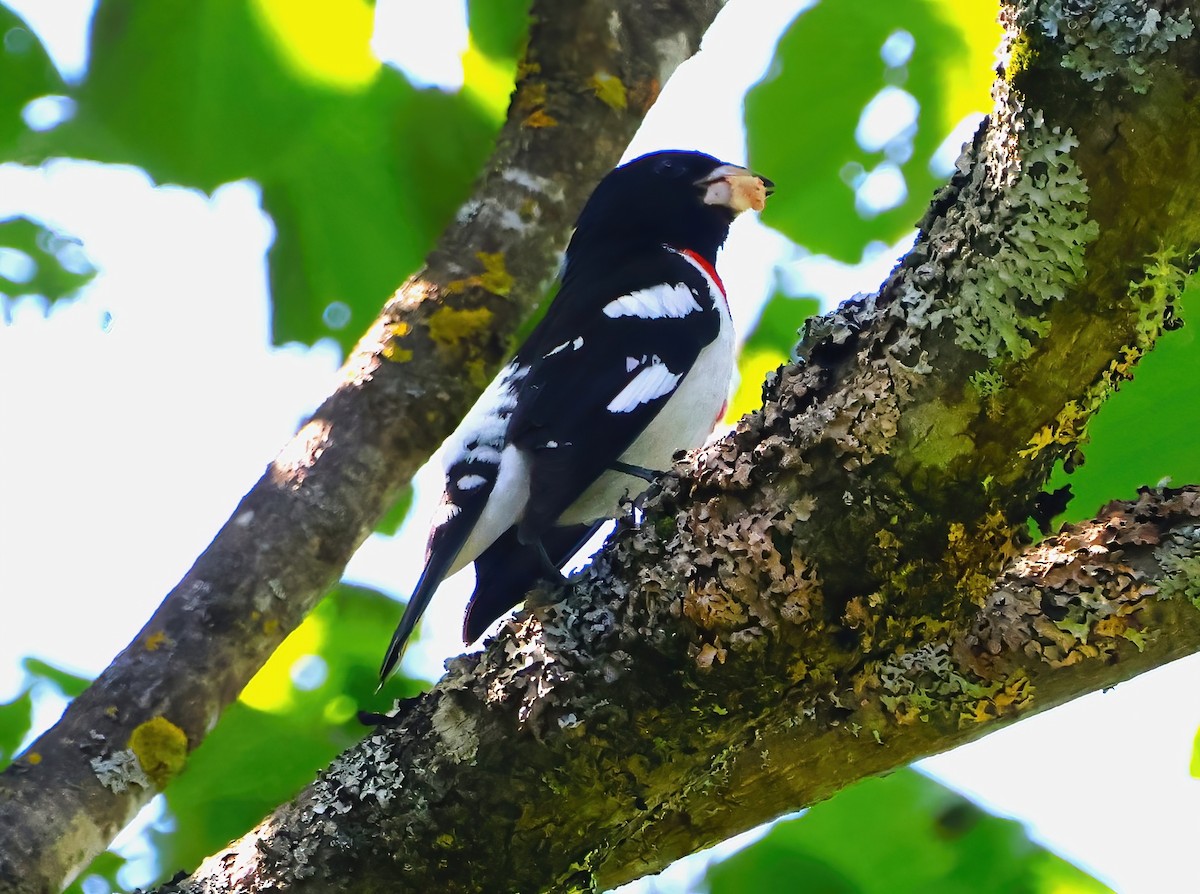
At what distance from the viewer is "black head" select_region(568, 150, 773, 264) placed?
3754 millimetres

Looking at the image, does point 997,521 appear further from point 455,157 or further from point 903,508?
point 455,157

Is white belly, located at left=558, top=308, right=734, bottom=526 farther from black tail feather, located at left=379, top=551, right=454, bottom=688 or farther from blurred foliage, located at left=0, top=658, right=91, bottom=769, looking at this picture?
blurred foliage, located at left=0, top=658, right=91, bottom=769

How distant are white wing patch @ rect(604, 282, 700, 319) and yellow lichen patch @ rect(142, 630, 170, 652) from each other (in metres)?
1.42

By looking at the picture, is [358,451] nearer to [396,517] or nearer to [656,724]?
[396,517]

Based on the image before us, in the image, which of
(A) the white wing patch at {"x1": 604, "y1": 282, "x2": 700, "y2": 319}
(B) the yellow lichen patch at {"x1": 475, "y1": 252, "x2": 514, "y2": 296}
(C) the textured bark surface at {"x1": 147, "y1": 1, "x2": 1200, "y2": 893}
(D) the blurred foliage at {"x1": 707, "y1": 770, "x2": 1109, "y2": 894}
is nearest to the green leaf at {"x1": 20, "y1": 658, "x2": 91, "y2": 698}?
(C) the textured bark surface at {"x1": 147, "y1": 1, "x2": 1200, "y2": 893}

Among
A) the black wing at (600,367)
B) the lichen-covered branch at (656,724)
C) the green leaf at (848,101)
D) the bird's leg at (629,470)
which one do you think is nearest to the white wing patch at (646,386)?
the black wing at (600,367)

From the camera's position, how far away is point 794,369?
4.66 ft

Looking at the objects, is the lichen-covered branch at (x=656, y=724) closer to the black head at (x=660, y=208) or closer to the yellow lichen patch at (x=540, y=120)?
the yellow lichen patch at (x=540, y=120)

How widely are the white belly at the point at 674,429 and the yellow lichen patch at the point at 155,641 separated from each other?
1.05 m

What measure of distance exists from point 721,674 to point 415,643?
5.15 ft

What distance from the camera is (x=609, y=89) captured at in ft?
9.50

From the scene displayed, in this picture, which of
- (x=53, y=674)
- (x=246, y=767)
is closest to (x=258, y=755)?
(x=246, y=767)

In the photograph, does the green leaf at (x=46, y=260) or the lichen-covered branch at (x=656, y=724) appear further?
the green leaf at (x=46, y=260)

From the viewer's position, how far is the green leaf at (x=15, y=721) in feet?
8.11
